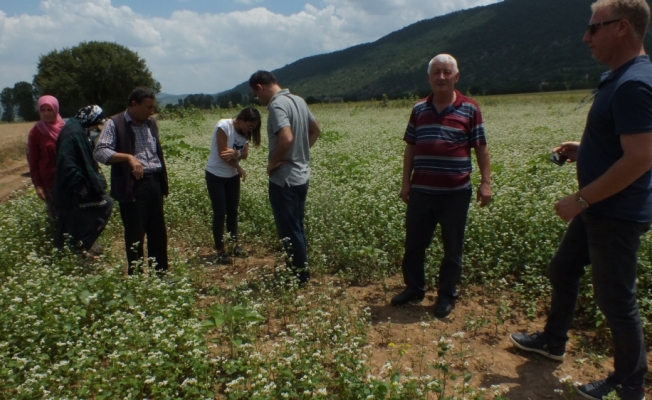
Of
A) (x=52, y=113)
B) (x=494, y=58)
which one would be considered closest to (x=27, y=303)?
(x=52, y=113)

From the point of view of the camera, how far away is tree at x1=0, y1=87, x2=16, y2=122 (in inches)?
2245

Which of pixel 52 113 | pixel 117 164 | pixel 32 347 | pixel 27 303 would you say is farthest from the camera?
pixel 52 113

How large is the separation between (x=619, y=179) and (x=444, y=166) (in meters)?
1.53

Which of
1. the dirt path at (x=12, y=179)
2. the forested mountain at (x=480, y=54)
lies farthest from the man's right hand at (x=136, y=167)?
the forested mountain at (x=480, y=54)

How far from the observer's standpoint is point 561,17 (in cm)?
10950

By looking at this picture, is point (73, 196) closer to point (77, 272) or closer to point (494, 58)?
point (77, 272)

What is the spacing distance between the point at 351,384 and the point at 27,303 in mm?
2722

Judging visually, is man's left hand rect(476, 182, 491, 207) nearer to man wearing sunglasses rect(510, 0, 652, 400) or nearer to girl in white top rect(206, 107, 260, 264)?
man wearing sunglasses rect(510, 0, 652, 400)

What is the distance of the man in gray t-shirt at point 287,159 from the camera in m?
4.72

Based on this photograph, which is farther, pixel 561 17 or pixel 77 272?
pixel 561 17

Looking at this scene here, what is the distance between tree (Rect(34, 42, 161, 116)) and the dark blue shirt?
164 feet

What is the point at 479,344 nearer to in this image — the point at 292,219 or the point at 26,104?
the point at 292,219

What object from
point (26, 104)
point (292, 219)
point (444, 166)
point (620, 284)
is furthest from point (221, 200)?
point (26, 104)

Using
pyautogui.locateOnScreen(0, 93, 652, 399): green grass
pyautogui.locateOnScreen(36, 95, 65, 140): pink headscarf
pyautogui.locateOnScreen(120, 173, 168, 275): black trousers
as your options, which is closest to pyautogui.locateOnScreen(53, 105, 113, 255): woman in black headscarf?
pyautogui.locateOnScreen(0, 93, 652, 399): green grass
